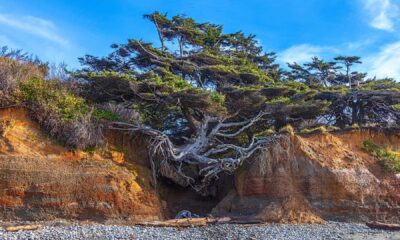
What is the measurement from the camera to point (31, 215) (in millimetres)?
13258

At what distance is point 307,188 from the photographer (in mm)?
16406

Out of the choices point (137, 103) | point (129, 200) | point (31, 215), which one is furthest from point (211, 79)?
point (31, 215)

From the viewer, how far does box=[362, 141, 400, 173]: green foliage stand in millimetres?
17438

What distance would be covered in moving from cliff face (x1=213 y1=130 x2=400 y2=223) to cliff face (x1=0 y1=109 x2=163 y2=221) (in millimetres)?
3726

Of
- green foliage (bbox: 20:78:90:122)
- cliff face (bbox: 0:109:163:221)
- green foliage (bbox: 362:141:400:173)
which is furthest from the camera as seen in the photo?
green foliage (bbox: 362:141:400:173)

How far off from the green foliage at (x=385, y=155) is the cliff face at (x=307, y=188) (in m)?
0.39

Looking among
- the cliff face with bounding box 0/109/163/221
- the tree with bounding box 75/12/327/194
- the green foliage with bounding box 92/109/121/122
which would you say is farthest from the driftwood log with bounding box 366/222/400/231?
the green foliage with bounding box 92/109/121/122

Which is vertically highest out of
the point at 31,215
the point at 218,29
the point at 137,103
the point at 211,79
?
the point at 218,29

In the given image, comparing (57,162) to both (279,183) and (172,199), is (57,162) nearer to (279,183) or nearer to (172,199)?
(172,199)

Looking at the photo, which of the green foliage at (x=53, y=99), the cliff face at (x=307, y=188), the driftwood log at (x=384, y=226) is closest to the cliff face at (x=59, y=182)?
the green foliage at (x=53, y=99)

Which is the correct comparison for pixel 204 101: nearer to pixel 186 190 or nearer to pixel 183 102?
pixel 183 102

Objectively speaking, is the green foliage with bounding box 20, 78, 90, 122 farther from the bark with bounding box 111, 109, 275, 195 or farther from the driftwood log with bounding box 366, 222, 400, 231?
the driftwood log with bounding box 366, 222, 400, 231

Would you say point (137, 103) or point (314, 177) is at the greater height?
point (137, 103)

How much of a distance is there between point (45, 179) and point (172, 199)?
608cm
